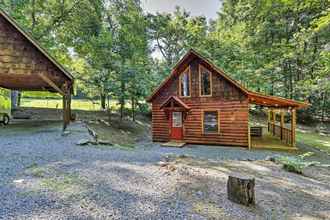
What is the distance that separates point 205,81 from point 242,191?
9.64 metres

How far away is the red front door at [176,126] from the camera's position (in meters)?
13.7

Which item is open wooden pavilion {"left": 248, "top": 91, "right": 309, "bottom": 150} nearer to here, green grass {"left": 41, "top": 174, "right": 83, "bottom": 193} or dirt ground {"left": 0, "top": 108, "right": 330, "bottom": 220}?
dirt ground {"left": 0, "top": 108, "right": 330, "bottom": 220}

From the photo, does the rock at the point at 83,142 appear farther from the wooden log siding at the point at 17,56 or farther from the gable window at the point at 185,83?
the gable window at the point at 185,83

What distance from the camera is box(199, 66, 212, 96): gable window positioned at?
12938 millimetres

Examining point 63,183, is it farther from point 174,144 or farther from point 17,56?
point 174,144

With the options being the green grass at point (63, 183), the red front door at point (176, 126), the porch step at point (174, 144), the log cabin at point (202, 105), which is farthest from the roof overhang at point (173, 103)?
the green grass at point (63, 183)

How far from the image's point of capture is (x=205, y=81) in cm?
1312

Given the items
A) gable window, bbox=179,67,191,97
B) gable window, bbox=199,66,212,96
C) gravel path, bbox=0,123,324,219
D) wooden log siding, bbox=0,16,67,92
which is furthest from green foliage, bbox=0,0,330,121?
gravel path, bbox=0,123,324,219

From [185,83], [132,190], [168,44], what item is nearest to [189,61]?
[185,83]

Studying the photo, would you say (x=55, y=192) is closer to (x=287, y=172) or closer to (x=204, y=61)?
(x=287, y=172)

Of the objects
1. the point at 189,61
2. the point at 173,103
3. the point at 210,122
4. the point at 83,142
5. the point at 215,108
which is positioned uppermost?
the point at 189,61

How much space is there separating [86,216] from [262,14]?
27.7 meters

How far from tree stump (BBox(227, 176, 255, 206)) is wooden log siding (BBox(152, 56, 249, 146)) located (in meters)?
8.40

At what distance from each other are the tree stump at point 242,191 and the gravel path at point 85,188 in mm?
945
